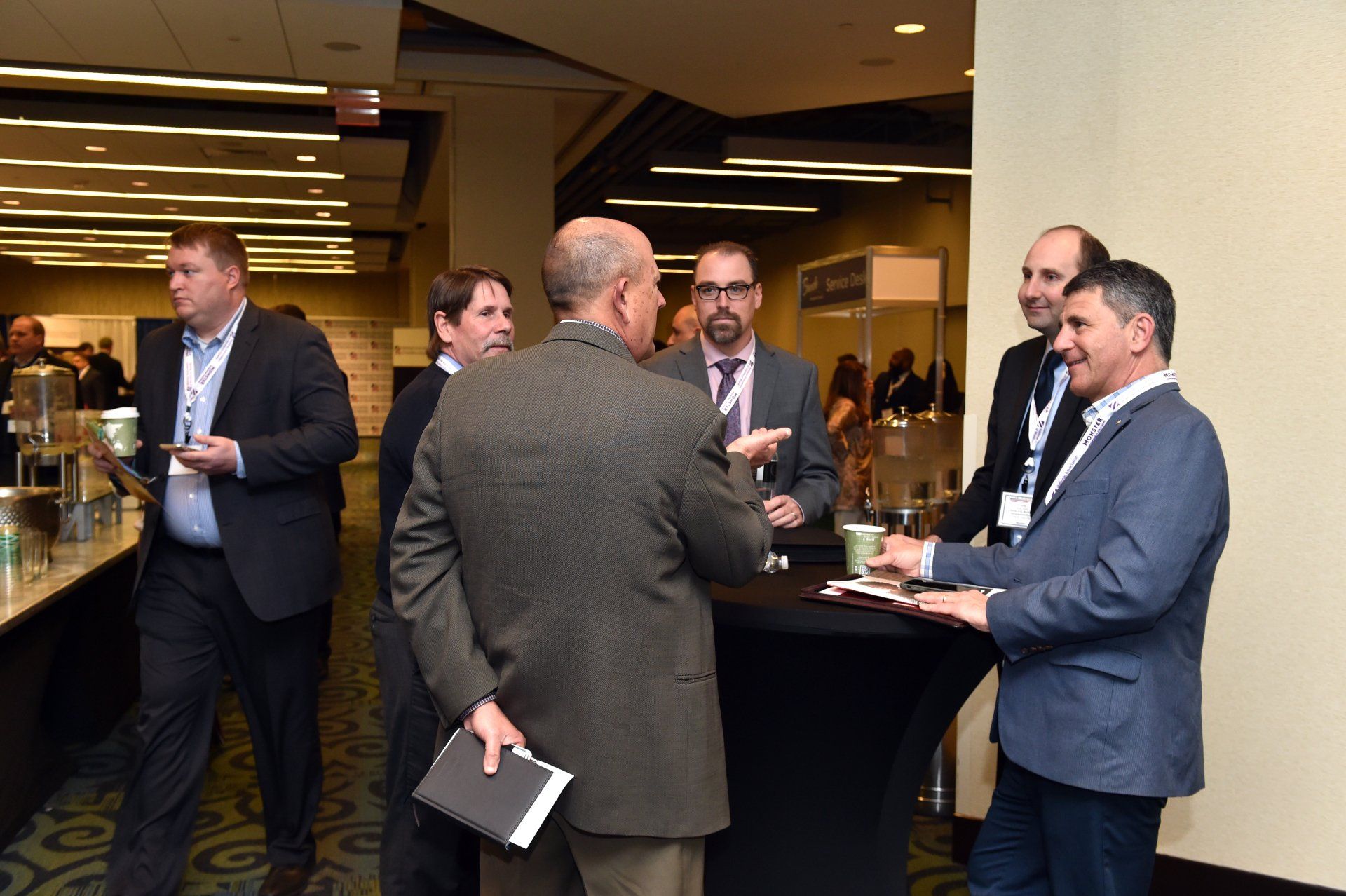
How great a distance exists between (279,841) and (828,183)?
42.3 feet

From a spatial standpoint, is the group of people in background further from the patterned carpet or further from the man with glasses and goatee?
the patterned carpet

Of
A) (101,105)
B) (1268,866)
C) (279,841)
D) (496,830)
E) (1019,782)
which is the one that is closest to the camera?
(496,830)

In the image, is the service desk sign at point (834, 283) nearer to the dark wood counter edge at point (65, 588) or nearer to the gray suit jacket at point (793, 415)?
the gray suit jacket at point (793, 415)

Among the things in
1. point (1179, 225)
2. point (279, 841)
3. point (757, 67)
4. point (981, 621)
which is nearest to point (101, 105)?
point (757, 67)

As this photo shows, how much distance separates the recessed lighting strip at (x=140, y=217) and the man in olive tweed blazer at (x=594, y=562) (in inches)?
571

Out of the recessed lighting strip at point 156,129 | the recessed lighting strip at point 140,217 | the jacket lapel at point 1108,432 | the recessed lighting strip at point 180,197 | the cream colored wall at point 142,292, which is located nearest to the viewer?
the jacket lapel at point 1108,432

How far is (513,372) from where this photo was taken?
1817 millimetres

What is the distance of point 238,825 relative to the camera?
381cm

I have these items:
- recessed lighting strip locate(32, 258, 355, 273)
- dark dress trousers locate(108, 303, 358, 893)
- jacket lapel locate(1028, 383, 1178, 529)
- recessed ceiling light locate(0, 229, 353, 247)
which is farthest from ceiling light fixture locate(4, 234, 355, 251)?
jacket lapel locate(1028, 383, 1178, 529)

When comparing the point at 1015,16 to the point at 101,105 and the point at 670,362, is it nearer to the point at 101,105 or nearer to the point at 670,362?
the point at 670,362

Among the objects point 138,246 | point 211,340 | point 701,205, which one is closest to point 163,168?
point 701,205

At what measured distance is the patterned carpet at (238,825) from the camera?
3344 millimetres

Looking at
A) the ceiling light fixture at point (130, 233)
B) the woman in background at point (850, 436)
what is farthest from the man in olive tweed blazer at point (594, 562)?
Answer: the ceiling light fixture at point (130, 233)

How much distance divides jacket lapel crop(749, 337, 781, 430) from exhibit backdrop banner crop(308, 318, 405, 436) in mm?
23036
